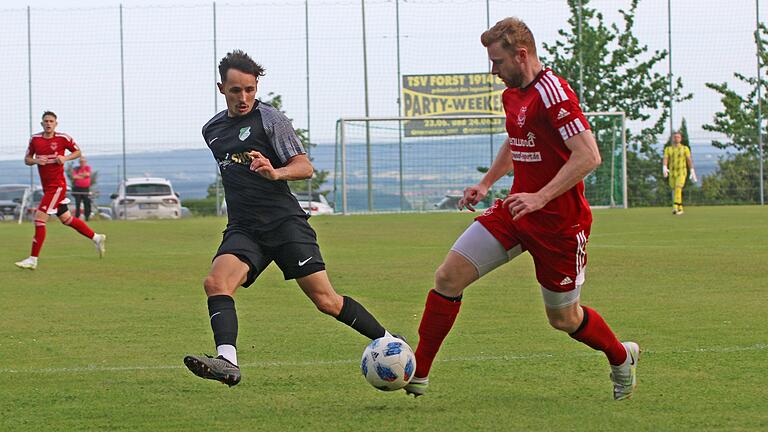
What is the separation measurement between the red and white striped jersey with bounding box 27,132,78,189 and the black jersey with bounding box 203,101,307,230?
10277mm

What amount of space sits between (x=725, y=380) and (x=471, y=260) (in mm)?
1613

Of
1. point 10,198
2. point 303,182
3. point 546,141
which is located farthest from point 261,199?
point 10,198

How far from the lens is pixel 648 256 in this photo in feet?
52.4

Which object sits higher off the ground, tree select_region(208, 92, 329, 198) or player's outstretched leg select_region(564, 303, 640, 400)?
tree select_region(208, 92, 329, 198)

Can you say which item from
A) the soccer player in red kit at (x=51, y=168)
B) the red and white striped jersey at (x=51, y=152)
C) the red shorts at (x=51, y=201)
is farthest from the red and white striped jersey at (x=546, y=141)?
the red and white striped jersey at (x=51, y=152)

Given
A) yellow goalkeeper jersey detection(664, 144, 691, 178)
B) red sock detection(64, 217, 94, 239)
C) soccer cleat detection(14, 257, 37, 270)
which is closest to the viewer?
soccer cleat detection(14, 257, 37, 270)

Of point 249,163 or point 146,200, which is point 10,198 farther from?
point 249,163

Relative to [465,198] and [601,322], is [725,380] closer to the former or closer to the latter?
[601,322]

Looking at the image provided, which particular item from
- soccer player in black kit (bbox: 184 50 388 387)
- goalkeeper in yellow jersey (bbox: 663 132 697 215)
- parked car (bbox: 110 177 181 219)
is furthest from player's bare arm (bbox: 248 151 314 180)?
parked car (bbox: 110 177 181 219)

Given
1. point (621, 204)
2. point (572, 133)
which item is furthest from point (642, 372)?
point (621, 204)

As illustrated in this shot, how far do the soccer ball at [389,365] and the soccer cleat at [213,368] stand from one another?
0.68m

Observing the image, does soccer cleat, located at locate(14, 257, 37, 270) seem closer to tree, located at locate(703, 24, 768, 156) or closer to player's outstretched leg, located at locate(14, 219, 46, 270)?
player's outstretched leg, located at locate(14, 219, 46, 270)

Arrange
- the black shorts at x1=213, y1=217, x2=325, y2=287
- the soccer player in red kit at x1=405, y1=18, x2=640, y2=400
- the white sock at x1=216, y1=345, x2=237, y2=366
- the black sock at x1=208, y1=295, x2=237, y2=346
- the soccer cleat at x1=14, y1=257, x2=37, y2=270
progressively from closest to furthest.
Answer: the soccer player in red kit at x1=405, y1=18, x2=640, y2=400, the white sock at x1=216, y1=345, x2=237, y2=366, the black sock at x1=208, y1=295, x2=237, y2=346, the black shorts at x1=213, y1=217, x2=325, y2=287, the soccer cleat at x1=14, y1=257, x2=37, y2=270

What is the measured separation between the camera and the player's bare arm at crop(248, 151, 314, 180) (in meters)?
6.33
